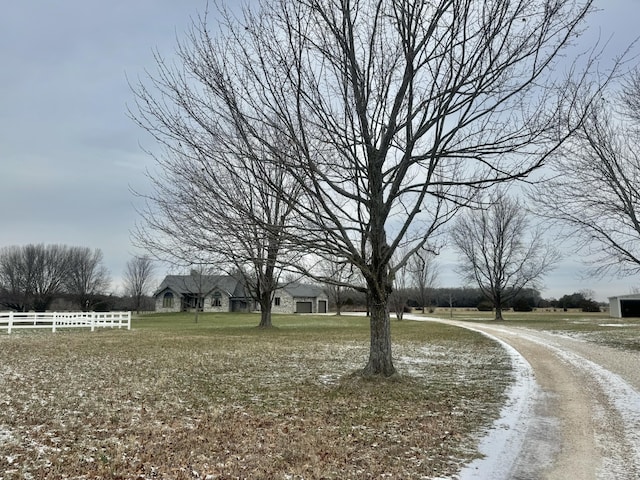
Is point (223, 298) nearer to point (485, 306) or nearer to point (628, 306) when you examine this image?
point (485, 306)

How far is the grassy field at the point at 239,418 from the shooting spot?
4395mm

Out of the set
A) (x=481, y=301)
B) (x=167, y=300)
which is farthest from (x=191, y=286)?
(x=481, y=301)

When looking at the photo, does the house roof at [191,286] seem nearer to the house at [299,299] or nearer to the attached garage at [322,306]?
the house at [299,299]

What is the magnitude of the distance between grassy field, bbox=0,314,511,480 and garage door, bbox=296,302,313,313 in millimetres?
50387

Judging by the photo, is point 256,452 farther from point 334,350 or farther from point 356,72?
point 334,350

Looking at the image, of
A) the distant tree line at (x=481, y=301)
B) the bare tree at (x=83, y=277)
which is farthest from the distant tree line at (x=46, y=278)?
the distant tree line at (x=481, y=301)

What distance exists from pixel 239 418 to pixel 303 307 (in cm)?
5682

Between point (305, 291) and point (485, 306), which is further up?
point (305, 291)

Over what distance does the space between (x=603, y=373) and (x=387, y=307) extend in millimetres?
5328

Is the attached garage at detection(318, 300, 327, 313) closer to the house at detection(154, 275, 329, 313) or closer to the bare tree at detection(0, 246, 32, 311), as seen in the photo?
the house at detection(154, 275, 329, 313)

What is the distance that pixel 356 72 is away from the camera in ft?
27.1

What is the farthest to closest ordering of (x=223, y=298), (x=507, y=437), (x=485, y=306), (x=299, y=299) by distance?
(x=485, y=306)
(x=299, y=299)
(x=223, y=298)
(x=507, y=437)

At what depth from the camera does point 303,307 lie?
205 ft

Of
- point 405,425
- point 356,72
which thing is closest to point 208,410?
point 405,425
